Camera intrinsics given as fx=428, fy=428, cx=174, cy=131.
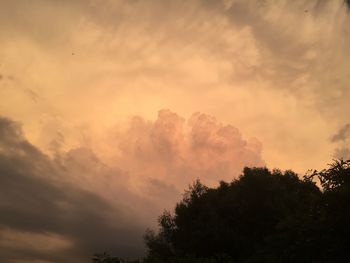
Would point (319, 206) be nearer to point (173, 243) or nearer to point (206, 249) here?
point (206, 249)

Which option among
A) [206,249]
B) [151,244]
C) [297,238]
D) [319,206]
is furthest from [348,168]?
[151,244]

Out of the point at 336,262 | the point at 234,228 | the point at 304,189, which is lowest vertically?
the point at 336,262

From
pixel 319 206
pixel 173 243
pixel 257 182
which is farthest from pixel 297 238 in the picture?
pixel 173 243

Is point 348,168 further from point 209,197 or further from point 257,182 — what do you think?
point 209,197

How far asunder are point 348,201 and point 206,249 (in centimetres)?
2340

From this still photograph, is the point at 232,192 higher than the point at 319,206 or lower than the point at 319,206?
higher

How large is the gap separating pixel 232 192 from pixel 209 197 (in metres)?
2.83

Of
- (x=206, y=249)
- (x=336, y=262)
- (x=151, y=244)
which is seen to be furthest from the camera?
(x=151, y=244)

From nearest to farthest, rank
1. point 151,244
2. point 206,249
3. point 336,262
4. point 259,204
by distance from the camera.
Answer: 1. point 336,262
2. point 206,249
3. point 259,204
4. point 151,244

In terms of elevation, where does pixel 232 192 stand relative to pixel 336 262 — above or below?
above

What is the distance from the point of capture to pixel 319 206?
2677 cm

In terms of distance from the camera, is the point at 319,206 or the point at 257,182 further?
the point at 257,182

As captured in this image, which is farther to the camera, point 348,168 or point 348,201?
point 348,168

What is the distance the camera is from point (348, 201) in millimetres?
24562
